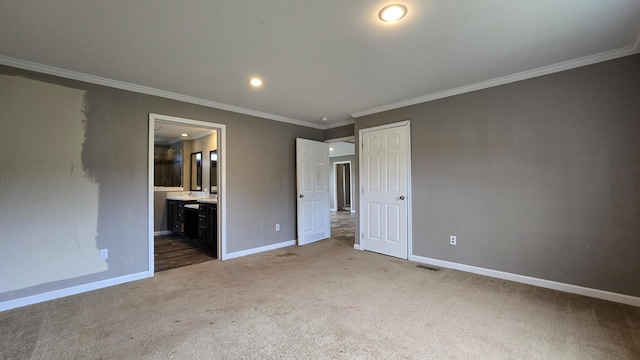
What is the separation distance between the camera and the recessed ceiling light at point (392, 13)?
6.25ft

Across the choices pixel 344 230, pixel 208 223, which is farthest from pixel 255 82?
pixel 344 230

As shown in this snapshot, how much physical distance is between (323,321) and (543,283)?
2.48 meters

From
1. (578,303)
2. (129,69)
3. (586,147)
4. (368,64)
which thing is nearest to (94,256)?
(129,69)

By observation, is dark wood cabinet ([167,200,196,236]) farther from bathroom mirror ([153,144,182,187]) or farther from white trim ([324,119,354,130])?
white trim ([324,119,354,130])

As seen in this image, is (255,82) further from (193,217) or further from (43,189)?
(193,217)

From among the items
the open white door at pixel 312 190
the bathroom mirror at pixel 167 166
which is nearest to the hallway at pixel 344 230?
the open white door at pixel 312 190

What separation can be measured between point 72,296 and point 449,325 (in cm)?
367

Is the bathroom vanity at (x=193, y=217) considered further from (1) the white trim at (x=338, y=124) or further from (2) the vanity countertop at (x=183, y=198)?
(1) the white trim at (x=338, y=124)

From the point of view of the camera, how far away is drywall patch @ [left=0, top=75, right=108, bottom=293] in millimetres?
2621

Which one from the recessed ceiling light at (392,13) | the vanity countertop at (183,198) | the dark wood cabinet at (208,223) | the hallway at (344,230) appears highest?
the recessed ceiling light at (392,13)

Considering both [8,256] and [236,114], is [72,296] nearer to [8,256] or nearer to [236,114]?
[8,256]

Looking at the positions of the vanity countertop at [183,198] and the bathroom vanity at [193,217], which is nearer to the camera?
the bathroom vanity at [193,217]

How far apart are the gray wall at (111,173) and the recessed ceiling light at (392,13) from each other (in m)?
2.94

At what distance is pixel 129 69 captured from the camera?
285 cm
